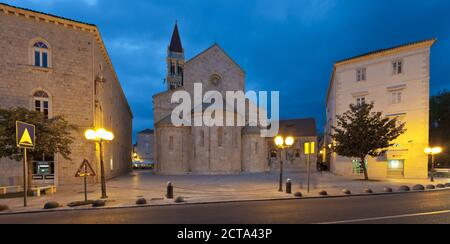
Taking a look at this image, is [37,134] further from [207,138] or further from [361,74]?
[361,74]

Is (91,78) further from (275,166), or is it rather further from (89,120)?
(275,166)

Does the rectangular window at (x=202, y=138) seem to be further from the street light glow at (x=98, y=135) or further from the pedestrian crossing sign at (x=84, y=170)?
the pedestrian crossing sign at (x=84, y=170)

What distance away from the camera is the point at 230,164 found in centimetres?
3181

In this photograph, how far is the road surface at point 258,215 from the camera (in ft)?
24.3

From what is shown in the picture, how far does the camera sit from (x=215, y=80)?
1435 inches

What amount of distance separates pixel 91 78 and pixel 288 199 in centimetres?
1784

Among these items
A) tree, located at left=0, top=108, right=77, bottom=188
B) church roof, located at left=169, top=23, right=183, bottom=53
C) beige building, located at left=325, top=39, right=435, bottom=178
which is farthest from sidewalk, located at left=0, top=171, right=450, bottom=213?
church roof, located at left=169, top=23, right=183, bottom=53

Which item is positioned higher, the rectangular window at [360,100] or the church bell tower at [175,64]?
the church bell tower at [175,64]

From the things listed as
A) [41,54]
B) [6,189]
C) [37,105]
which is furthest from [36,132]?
[41,54]

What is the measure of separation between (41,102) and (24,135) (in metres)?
8.52

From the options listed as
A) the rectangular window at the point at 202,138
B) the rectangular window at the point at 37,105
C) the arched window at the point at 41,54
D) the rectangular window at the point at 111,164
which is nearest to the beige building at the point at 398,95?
the rectangular window at the point at 202,138

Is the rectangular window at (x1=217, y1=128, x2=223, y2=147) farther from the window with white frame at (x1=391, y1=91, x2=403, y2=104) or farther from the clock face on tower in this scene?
the window with white frame at (x1=391, y1=91, x2=403, y2=104)

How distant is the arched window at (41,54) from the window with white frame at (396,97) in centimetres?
3352
